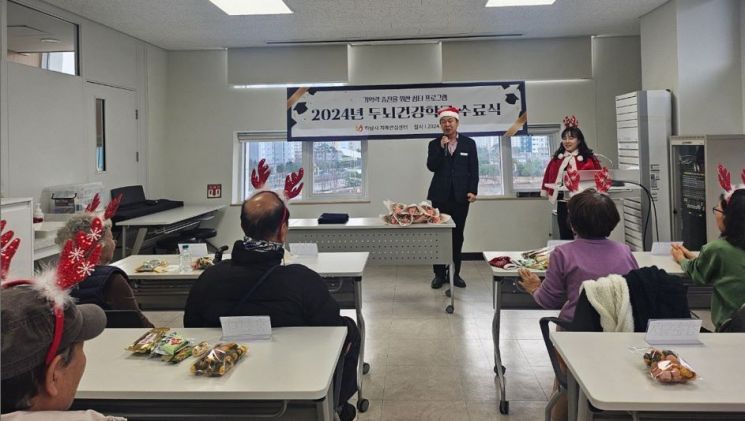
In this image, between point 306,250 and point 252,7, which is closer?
point 306,250

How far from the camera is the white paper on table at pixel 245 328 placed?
1.77m

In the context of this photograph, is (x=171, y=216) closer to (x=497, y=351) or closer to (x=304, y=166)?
(x=304, y=166)

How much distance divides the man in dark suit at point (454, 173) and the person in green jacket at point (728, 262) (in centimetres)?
293

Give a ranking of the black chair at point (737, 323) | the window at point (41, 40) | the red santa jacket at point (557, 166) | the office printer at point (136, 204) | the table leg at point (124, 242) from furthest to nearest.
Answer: the office printer at point (136, 204)
the table leg at point (124, 242)
the red santa jacket at point (557, 166)
the window at point (41, 40)
the black chair at point (737, 323)

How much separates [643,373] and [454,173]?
12.6ft

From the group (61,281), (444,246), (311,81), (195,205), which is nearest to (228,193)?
(195,205)

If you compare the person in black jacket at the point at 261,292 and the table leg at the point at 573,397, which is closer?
the table leg at the point at 573,397

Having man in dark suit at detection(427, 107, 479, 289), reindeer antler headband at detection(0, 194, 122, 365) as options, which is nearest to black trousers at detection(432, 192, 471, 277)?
man in dark suit at detection(427, 107, 479, 289)

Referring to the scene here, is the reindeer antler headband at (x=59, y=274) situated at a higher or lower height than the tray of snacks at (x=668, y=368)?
higher

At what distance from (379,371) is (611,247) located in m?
1.71

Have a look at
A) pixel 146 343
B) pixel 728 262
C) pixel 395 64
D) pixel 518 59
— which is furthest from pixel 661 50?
pixel 146 343

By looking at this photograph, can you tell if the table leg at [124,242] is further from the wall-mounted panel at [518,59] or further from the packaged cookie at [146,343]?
the wall-mounted panel at [518,59]

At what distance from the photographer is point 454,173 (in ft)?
17.1

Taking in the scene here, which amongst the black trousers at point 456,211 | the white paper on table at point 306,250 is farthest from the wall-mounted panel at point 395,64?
the white paper on table at point 306,250
